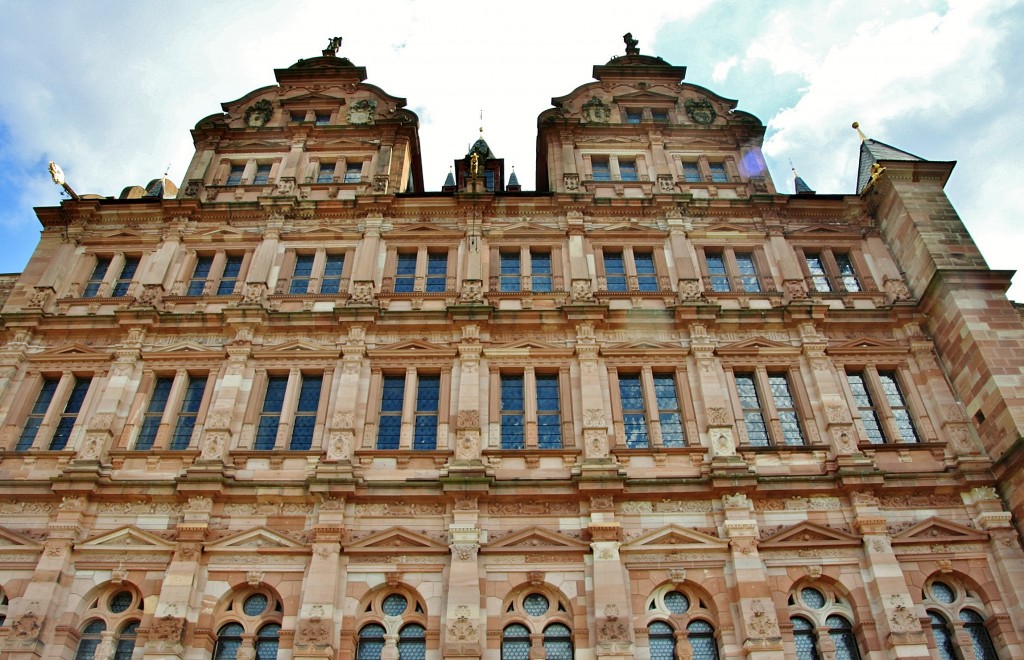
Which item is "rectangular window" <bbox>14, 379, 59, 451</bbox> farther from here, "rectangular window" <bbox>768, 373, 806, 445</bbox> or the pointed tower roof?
the pointed tower roof

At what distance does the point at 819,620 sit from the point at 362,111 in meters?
20.4

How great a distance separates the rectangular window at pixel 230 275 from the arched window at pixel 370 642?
1031cm

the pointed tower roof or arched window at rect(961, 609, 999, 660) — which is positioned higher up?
the pointed tower roof

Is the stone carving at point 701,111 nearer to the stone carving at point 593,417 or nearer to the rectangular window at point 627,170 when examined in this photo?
the rectangular window at point 627,170

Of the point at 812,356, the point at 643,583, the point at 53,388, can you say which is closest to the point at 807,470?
the point at 812,356

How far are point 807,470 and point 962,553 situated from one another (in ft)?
11.3

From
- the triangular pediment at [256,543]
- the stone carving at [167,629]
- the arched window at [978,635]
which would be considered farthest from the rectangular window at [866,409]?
the stone carving at [167,629]

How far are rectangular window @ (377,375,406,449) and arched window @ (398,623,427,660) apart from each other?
419 cm

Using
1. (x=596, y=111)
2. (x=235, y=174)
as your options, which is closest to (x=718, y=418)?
(x=596, y=111)

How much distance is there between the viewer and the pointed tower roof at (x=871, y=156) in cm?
2353

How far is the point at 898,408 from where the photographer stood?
19.4m

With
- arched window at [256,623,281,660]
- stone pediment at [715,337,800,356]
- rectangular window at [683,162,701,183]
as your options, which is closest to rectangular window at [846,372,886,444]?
stone pediment at [715,337,800,356]

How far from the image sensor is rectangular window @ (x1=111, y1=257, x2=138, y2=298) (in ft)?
72.3

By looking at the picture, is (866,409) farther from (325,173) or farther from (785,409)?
(325,173)
